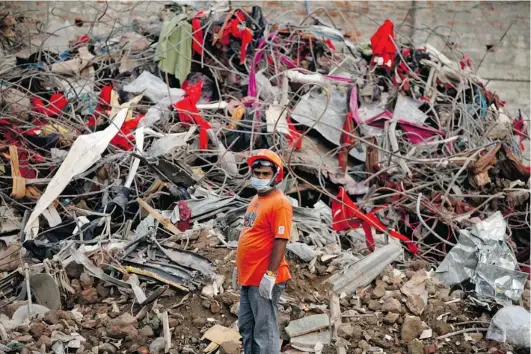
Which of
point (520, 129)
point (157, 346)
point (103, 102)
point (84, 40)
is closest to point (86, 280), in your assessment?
point (157, 346)

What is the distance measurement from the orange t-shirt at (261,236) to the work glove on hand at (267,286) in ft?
0.30

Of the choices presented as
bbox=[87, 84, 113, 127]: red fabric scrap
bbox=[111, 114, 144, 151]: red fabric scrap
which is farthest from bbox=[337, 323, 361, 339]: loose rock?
bbox=[87, 84, 113, 127]: red fabric scrap

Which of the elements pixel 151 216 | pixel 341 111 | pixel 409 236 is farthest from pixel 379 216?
pixel 151 216

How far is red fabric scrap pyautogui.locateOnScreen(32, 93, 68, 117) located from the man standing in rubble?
4.14 m

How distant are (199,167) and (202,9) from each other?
3177mm

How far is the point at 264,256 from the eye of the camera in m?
4.13

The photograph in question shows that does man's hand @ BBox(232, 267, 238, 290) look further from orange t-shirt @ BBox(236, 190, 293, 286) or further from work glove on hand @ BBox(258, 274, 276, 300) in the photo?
work glove on hand @ BBox(258, 274, 276, 300)

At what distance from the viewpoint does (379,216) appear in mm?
7191

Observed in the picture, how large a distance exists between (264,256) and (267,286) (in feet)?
0.66

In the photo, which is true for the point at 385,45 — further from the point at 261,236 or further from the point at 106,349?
the point at 106,349

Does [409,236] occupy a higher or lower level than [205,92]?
lower

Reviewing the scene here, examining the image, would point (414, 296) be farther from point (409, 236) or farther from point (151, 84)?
point (151, 84)

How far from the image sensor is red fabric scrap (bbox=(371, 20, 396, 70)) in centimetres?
892

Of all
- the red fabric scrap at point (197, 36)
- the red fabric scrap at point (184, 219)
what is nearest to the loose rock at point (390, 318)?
the red fabric scrap at point (184, 219)
